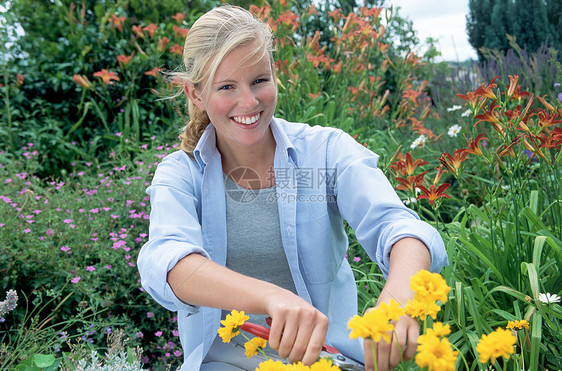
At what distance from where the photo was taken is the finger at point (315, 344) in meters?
0.88

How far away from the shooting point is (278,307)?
2.97ft

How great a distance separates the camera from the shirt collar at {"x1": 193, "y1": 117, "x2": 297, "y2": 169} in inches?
61.2

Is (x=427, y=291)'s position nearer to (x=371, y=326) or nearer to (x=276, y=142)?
(x=371, y=326)

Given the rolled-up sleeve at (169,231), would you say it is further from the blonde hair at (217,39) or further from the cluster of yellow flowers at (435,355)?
the cluster of yellow flowers at (435,355)

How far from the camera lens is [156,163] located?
3.18m

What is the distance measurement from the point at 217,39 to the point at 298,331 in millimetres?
863

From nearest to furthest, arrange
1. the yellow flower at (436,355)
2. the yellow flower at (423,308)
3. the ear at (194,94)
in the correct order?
the yellow flower at (436,355) < the yellow flower at (423,308) < the ear at (194,94)

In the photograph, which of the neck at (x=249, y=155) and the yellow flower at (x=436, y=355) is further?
the neck at (x=249, y=155)

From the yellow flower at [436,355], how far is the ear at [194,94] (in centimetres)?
111

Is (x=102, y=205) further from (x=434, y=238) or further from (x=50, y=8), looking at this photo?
(x=50, y=8)

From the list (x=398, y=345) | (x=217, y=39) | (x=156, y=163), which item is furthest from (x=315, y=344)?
(x=156, y=163)

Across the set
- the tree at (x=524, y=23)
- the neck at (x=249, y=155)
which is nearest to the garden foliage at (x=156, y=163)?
the neck at (x=249, y=155)

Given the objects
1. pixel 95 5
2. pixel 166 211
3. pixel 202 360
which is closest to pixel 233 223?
pixel 166 211

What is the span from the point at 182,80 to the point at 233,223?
48cm
